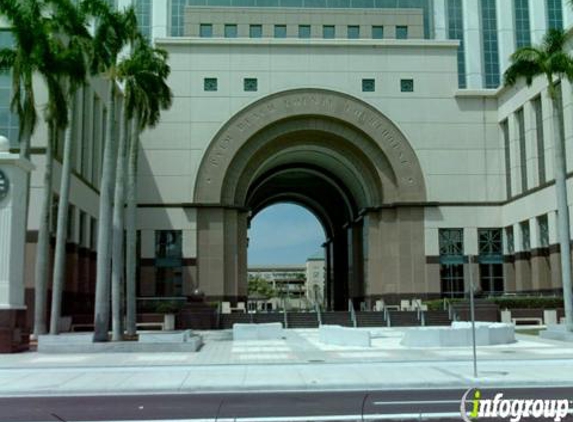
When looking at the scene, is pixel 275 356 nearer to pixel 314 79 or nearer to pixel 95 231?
pixel 95 231

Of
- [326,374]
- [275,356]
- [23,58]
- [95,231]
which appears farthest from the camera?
[95,231]

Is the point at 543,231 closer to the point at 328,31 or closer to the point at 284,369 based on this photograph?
the point at 328,31

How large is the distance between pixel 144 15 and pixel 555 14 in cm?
4353

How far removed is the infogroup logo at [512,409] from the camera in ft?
41.2

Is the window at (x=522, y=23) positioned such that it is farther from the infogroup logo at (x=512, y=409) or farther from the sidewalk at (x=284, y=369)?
the infogroup logo at (x=512, y=409)

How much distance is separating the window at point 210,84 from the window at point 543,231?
85.6ft

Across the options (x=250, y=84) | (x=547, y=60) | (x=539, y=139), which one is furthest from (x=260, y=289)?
(x=547, y=60)

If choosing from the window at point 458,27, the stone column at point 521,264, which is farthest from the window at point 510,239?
the window at point 458,27

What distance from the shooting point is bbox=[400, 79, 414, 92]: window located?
5716 centimetres

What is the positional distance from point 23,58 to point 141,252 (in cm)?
2622

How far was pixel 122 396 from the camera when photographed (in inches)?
651

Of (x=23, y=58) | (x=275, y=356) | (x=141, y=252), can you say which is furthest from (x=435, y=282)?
(x=23, y=58)

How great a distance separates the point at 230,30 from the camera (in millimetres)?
61469

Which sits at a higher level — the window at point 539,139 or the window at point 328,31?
the window at point 328,31
